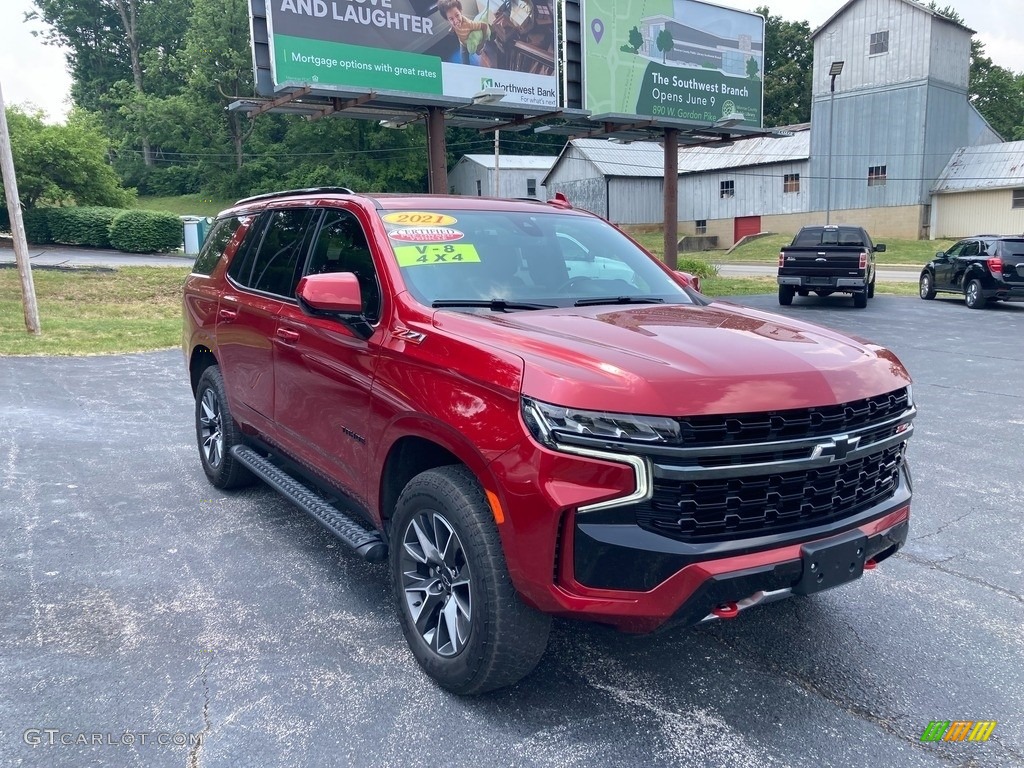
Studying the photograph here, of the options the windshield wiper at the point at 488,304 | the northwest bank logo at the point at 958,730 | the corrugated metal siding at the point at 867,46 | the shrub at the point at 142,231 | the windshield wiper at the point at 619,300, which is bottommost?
the northwest bank logo at the point at 958,730

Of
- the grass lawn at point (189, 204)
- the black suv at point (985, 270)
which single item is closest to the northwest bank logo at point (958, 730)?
the black suv at point (985, 270)

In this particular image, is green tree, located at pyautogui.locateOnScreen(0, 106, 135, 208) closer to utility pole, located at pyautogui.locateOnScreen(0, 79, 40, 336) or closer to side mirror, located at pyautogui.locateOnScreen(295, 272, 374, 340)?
utility pole, located at pyautogui.locateOnScreen(0, 79, 40, 336)

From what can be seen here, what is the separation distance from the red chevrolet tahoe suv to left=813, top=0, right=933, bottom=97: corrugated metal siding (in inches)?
1705

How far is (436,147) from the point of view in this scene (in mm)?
15422

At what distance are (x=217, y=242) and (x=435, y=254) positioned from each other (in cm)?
277

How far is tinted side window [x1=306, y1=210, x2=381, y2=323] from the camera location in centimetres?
375

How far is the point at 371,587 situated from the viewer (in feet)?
13.8

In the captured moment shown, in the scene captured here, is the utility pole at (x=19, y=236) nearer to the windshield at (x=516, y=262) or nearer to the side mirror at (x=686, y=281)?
the windshield at (x=516, y=262)

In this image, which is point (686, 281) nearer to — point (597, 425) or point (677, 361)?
point (677, 361)

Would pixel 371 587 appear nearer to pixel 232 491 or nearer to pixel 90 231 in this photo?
pixel 232 491

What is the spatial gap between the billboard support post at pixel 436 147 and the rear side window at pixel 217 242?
955 centimetres

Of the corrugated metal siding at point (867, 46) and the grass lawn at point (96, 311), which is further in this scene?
the corrugated metal siding at point (867, 46)

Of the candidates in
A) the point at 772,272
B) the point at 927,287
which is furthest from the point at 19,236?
the point at 772,272

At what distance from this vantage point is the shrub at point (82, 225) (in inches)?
1236
